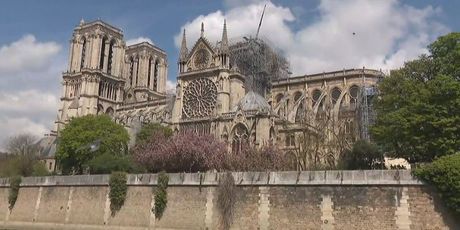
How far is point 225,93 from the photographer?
187 ft

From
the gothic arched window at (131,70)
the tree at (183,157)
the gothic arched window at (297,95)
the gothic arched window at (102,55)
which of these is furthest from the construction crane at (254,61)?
the gothic arched window at (131,70)

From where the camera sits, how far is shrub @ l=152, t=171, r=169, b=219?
27953 mm

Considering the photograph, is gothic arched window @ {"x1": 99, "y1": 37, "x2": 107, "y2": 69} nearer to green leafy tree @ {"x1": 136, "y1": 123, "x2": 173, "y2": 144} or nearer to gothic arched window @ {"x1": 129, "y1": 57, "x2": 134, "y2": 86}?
gothic arched window @ {"x1": 129, "y1": 57, "x2": 134, "y2": 86}

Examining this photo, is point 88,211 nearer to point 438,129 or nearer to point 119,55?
point 438,129

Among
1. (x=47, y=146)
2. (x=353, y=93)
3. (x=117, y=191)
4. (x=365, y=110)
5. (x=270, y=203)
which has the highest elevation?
(x=353, y=93)

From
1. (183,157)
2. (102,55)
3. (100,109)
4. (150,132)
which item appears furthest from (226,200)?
(102,55)

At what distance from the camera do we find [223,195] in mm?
25484

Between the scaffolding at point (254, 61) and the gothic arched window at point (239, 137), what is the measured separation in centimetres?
956

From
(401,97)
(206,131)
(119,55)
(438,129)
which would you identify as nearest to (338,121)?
(206,131)

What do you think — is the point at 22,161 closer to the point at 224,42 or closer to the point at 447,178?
the point at 224,42

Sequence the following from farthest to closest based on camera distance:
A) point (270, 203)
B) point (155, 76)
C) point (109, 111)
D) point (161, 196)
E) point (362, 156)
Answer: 1. point (155, 76)
2. point (109, 111)
3. point (362, 156)
4. point (161, 196)
5. point (270, 203)

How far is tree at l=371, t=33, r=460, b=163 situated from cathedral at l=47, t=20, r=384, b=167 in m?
10.5

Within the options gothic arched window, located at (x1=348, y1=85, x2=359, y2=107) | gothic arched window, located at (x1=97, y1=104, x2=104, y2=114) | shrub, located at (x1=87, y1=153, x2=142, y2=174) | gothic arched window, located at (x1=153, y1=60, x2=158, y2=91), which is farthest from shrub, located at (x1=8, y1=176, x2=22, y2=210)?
gothic arched window, located at (x1=153, y1=60, x2=158, y2=91)

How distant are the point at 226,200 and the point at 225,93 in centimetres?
3214
